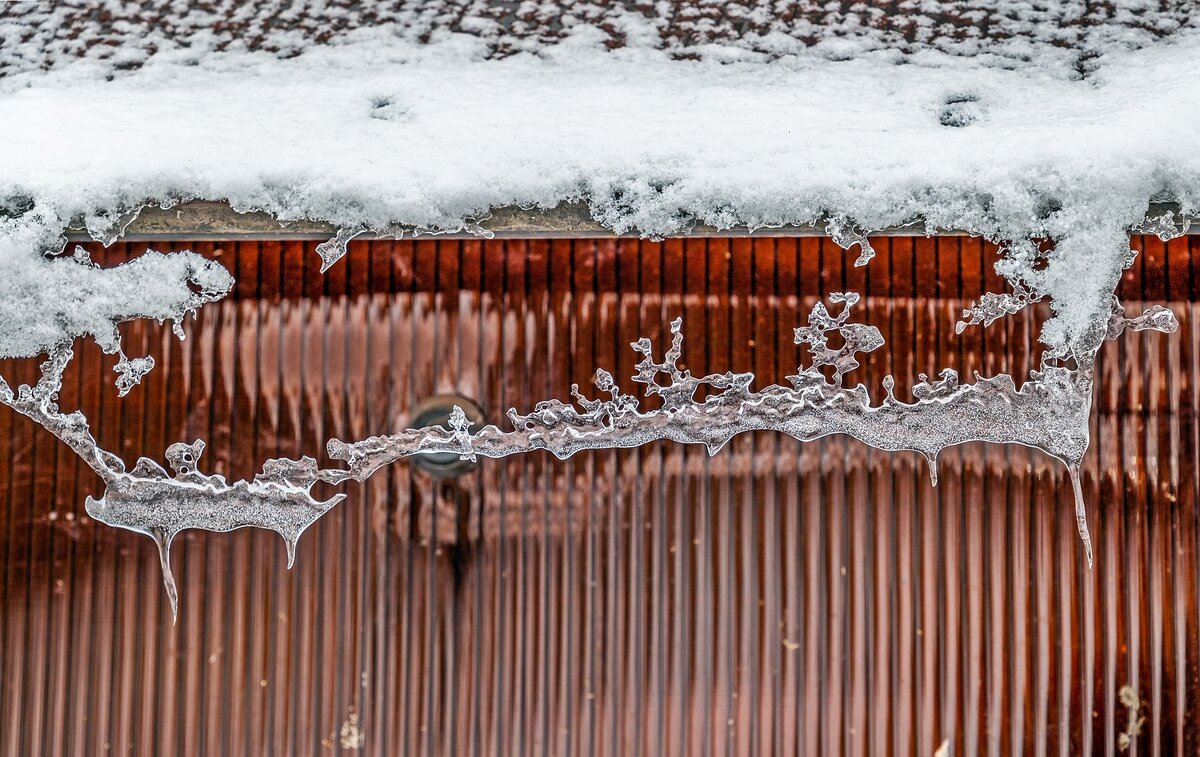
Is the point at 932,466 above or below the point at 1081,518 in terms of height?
above

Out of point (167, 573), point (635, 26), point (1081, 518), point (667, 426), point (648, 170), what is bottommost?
point (167, 573)

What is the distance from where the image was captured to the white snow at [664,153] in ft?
6.71

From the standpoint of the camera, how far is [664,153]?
6.98 ft

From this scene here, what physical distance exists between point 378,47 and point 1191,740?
3.37 m

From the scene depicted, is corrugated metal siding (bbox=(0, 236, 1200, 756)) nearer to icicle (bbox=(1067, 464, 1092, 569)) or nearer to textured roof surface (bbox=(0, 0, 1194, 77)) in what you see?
icicle (bbox=(1067, 464, 1092, 569))

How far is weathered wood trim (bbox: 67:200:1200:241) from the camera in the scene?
6.95 feet

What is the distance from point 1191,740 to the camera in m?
2.18

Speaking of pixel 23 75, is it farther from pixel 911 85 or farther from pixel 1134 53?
pixel 1134 53

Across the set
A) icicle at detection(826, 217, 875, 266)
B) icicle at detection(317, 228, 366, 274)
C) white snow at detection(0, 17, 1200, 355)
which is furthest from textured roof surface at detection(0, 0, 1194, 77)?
icicle at detection(317, 228, 366, 274)

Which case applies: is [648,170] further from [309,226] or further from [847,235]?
[309,226]

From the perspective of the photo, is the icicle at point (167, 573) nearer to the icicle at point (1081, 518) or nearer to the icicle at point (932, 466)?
the icicle at point (932, 466)

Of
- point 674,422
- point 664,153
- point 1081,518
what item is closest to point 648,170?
point 664,153

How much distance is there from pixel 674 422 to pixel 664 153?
78 cm

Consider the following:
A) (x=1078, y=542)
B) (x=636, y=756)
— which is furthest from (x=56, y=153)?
(x=1078, y=542)
